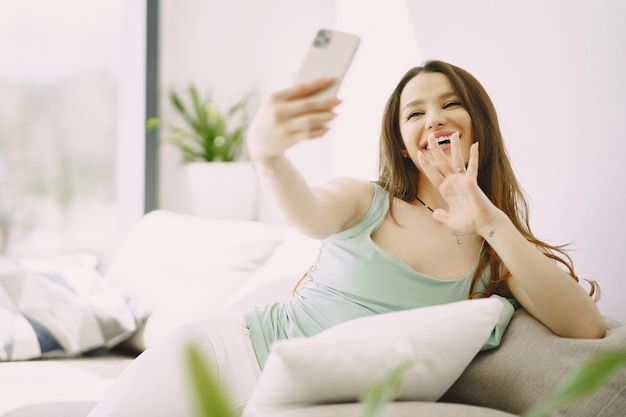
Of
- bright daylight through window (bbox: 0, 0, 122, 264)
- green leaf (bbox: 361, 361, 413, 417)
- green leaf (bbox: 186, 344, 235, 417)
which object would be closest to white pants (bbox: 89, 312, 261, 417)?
green leaf (bbox: 361, 361, 413, 417)

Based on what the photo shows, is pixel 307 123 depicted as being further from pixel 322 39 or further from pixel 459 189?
pixel 459 189

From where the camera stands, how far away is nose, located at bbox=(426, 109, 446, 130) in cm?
150

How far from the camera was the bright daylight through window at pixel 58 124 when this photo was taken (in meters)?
3.16

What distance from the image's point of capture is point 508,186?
1.61 metres

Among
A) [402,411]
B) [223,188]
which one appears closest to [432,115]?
[402,411]

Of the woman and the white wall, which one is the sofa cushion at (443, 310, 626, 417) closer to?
the woman

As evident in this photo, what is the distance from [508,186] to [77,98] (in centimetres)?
247

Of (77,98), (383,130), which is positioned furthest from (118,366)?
(77,98)

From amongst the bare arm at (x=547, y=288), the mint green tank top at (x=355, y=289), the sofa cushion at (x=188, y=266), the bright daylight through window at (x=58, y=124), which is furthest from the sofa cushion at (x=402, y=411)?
the bright daylight through window at (x=58, y=124)

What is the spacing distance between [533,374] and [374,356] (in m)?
0.30

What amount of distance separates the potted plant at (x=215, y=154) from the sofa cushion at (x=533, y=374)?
7.03 feet

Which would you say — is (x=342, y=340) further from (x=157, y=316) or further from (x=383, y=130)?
(x=157, y=316)

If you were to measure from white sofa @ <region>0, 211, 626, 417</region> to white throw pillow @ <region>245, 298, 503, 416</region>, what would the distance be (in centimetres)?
3

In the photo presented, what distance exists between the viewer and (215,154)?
3.45 metres
